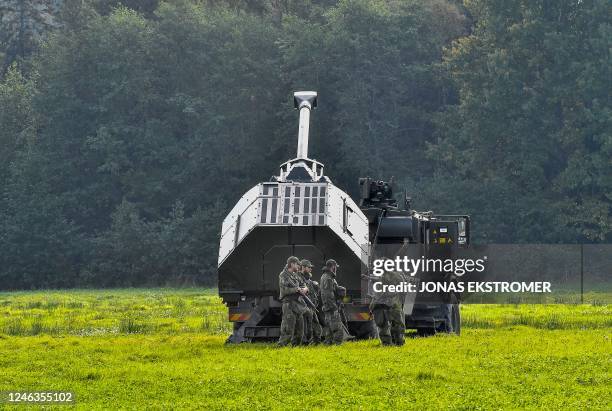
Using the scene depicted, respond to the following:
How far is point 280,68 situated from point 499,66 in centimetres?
1301

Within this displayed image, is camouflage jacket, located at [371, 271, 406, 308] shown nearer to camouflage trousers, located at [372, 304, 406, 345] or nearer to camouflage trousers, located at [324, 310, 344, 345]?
camouflage trousers, located at [372, 304, 406, 345]

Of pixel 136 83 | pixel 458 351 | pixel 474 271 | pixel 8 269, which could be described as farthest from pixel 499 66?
pixel 458 351

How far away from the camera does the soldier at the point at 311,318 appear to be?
1092 inches

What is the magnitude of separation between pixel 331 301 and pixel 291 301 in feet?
2.82

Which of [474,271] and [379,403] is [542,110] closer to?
[474,271]

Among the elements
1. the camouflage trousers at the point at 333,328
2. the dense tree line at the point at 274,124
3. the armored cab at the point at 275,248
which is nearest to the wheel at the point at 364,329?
the armored cab at the point at 275,248

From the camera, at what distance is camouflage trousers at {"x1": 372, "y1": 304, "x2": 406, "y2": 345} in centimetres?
2695

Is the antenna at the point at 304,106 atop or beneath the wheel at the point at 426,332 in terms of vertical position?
atop

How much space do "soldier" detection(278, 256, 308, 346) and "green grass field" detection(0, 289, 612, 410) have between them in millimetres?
675

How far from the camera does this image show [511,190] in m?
72.0

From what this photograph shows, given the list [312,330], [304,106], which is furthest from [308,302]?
[304,106]

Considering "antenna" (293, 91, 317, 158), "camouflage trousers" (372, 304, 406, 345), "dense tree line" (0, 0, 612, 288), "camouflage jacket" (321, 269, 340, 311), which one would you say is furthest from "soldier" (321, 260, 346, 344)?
"dense tree line" (0, 0, 612, 288)

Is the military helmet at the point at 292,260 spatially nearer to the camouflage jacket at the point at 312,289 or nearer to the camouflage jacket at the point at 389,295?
the camouflage jacket at the point at 312,289

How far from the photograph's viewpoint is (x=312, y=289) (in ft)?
92.2
